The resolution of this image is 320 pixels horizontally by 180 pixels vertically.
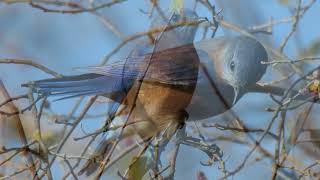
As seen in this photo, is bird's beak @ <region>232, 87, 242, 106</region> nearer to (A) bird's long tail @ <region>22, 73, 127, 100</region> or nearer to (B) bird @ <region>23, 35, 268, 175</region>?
(B) bird @ <region>23, 35, 268, 175</region>

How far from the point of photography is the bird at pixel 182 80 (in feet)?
6.02

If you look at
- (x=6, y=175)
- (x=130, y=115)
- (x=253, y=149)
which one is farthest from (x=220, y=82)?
(x=6, y=175)

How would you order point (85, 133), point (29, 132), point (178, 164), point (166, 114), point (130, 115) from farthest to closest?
1. point (166, 114)
2. point (130, 115)
3. point (29, 132)
4. point (85, 133)
5. point (178, 164)

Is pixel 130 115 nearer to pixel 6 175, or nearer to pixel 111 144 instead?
pixel 111 144

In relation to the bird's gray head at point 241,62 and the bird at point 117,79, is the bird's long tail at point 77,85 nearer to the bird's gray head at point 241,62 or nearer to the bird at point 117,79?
the bird at point 117,79

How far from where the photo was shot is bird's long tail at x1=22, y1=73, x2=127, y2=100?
1.64m

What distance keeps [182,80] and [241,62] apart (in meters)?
0.27

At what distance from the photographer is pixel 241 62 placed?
2137 mm

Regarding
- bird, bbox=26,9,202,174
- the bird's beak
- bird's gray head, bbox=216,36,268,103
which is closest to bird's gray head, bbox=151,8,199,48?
bird, bbox=26,9,202,174

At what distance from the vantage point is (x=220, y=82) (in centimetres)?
202

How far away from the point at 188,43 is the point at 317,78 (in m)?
0.70

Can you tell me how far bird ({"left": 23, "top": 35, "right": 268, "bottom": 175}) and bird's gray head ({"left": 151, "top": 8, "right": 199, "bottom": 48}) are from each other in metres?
0.08

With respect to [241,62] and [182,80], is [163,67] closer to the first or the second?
[182,80]

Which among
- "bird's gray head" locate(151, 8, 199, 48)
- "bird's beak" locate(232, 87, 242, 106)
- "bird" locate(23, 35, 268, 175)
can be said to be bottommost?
"bird's beak" locate(232, 87, 242, 106)
